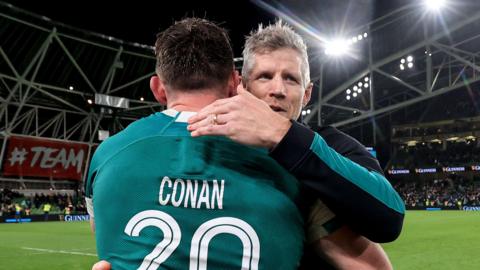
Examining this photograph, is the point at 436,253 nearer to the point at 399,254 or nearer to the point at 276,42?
the point at 399,254

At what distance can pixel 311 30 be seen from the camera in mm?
37812

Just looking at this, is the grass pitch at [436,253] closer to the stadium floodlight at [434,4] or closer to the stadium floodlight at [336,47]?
the stadium floodlight at [434,4]

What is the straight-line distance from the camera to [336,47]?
127 ft

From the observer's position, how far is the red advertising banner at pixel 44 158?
39531mm

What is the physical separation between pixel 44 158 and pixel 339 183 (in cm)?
4349

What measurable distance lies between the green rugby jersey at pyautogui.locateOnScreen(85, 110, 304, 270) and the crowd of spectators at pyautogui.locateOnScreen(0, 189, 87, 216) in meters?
33.8

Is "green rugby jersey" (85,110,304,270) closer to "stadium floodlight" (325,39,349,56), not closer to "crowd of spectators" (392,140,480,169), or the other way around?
"stadium floodlight" (325,39,349,56)

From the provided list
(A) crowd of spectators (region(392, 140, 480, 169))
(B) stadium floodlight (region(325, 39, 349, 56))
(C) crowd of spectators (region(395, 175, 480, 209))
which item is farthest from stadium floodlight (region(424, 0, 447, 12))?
(A) crowd of spectators (region(392, 140, 480, 169))

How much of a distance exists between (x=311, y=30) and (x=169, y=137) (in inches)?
1475

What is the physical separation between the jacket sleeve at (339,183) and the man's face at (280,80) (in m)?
0.92

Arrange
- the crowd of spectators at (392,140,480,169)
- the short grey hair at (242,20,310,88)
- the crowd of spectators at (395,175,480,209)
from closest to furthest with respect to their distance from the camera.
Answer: the short grey hair at (242,20,310,88), the crowd of spectators at (395,175,480,209), the crowd of spectators at (392,140,480,169)

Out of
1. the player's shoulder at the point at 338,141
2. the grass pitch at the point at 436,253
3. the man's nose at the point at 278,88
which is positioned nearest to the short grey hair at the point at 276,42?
the man's nose at the point at 278,88

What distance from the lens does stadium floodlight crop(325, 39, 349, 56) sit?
126 feet

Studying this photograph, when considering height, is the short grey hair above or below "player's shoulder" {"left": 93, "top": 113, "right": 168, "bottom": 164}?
above
